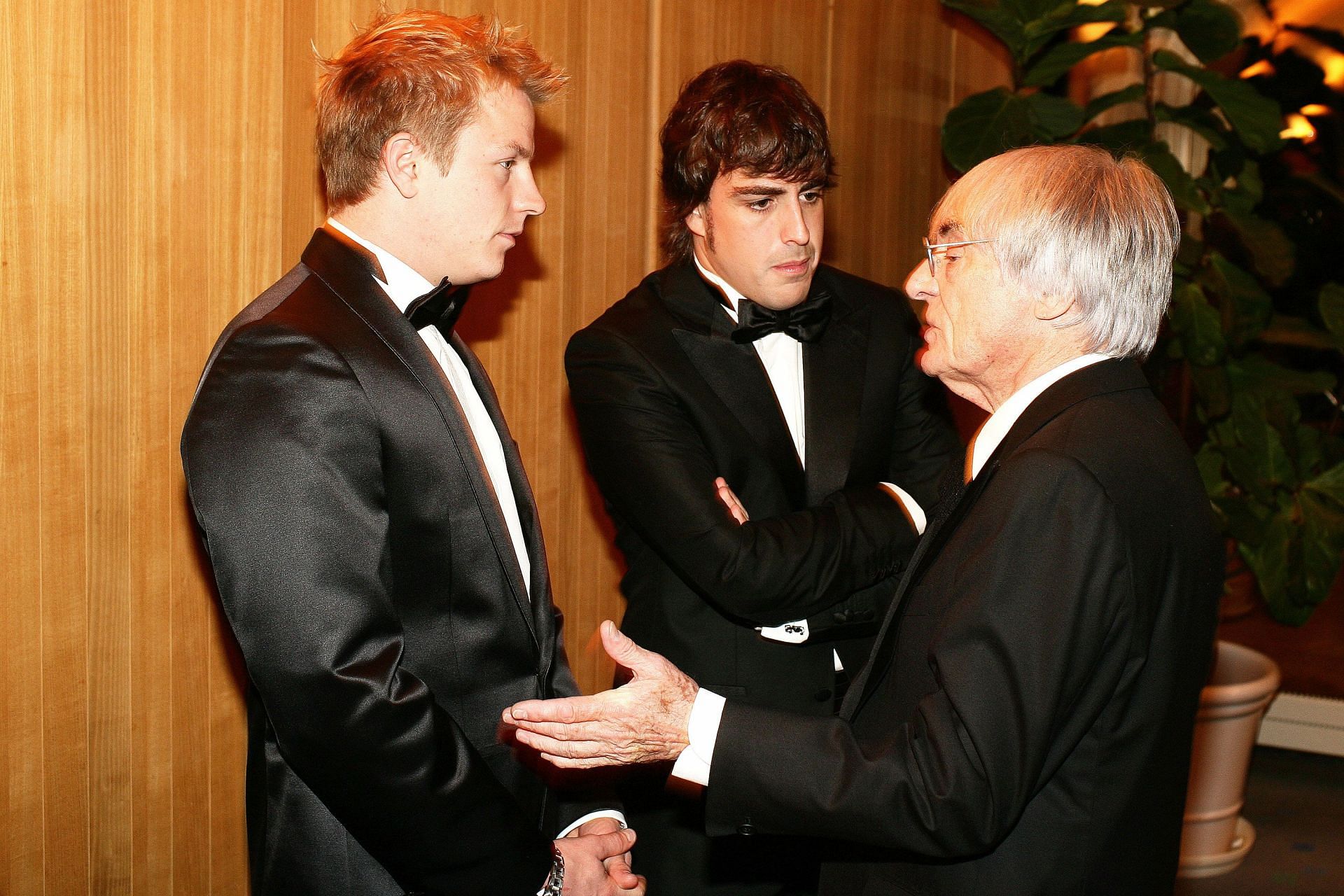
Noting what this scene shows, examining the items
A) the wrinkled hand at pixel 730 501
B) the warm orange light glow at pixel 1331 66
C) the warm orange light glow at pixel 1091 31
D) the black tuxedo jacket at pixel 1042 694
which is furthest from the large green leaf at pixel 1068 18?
the black tuxedo jacket at pixel 1042 694

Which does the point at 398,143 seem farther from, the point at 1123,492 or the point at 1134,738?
the point at 1134,738

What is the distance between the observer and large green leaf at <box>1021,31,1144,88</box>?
14.3 ft

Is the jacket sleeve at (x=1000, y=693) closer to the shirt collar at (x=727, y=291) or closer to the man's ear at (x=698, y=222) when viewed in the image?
the shirt collar at (x=727, y=291)

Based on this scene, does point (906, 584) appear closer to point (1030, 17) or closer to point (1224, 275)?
Answer: point (1224, 275)

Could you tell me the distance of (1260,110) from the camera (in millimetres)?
4371

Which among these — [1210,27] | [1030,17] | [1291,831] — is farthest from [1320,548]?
[1030,17]

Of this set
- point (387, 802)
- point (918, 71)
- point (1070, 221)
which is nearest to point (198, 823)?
point (387, 802)

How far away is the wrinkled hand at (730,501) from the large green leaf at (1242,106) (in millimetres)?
2852

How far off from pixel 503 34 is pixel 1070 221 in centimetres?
97

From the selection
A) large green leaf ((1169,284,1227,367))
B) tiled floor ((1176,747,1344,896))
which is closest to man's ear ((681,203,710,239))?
large green leaf ((1169,284,1227,367))

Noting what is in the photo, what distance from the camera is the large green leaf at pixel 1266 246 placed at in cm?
431

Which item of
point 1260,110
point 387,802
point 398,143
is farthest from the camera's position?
point 1260,110

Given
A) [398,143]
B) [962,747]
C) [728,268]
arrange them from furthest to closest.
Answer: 1. [728,268]
2. [398,143]
3. [962,747]

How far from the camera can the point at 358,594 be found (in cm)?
165
